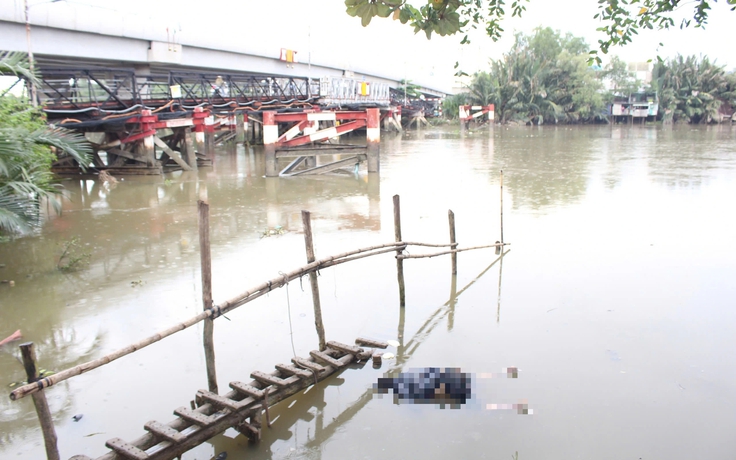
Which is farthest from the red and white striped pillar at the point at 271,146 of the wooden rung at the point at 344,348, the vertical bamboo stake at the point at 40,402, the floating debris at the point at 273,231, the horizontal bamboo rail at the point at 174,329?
the vertical bamboo stake at the point at 40,402

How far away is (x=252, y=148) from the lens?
2720cm

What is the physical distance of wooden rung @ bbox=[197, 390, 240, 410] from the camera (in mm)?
4363

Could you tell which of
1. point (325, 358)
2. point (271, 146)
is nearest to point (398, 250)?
point (325, 358)

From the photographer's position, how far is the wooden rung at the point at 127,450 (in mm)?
3820

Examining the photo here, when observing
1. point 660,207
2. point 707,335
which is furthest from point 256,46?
→ point 707,335

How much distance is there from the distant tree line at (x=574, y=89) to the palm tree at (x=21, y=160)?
143 ft

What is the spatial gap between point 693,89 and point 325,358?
50.0 metres

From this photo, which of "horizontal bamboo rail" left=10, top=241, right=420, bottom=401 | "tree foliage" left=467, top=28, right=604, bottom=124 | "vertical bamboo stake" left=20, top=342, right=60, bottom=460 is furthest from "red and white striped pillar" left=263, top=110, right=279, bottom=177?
"tree foliage" left=467, top=28, right=604, bottom=124

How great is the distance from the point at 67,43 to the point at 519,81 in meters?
36.1

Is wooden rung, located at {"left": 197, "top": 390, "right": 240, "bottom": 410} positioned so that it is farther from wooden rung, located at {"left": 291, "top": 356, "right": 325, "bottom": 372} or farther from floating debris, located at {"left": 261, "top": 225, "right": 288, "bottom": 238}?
floating debris, located at {"left": 261, "top": 225, "right": 288, "bottom": 238}

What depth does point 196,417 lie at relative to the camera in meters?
4.22

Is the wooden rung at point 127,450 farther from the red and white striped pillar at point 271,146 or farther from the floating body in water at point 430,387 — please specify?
the red and white striped pillar at point 271,146

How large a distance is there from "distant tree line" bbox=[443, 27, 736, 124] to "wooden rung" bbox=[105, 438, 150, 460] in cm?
4788

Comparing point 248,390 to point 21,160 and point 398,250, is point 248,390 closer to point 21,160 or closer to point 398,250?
→ point 398,250
